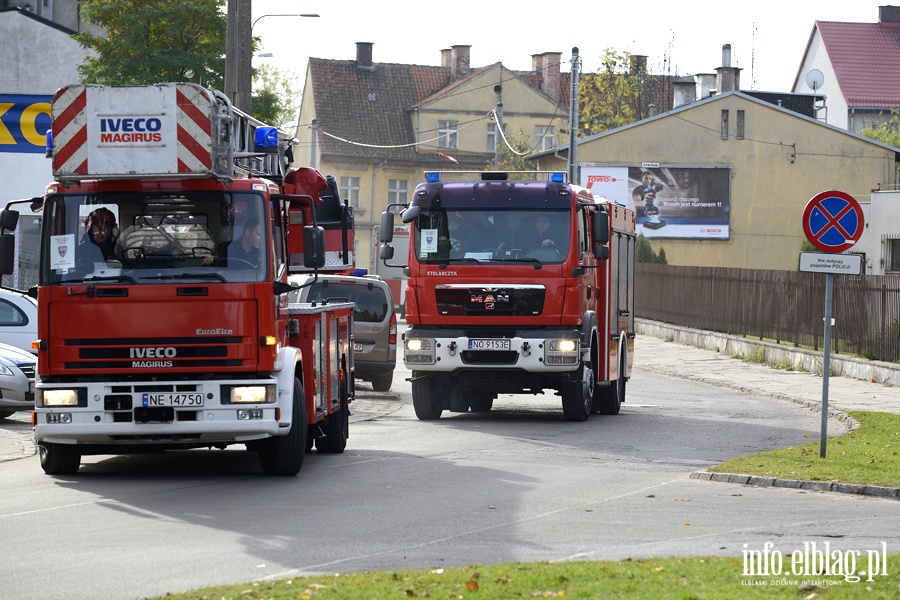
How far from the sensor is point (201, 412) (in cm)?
1248

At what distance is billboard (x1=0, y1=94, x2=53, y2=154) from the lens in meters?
22.6

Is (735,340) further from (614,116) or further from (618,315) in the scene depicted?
(614,116)

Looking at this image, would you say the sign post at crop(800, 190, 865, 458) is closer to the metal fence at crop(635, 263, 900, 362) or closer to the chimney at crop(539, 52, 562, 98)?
the metal fence at crop(635, 263, 900, 362)

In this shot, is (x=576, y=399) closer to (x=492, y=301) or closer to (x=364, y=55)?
(x=492, y=301)

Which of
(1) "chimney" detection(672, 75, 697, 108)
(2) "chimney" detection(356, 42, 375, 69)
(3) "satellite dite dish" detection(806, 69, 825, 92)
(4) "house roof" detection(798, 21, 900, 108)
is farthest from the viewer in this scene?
(2) "chimney" detection(356, 42, 375, 69)

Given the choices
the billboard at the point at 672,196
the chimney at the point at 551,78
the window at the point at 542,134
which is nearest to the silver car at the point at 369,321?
the billboard at the point at 672,196

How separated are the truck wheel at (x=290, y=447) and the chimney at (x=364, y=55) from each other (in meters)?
72.7

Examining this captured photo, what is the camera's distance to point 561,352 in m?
18.6

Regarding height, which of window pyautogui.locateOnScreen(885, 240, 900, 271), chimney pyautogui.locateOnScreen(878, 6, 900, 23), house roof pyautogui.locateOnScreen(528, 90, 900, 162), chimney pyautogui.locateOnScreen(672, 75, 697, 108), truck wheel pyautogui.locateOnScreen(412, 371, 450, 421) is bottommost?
truck wheel pyautogui.locateOnScreen(412, 371, 450, 421)

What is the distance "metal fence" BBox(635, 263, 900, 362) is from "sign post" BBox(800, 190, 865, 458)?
12.2 metres

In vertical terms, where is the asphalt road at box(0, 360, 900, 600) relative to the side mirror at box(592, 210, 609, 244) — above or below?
below

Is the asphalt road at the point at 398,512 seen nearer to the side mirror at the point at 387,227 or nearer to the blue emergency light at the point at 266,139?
the side mirror at the point at 387,227

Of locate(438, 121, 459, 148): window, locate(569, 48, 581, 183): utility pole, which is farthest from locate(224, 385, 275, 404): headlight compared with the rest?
locate(438, 121, 459, 148): window

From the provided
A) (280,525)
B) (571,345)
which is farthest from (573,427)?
(280,525)
